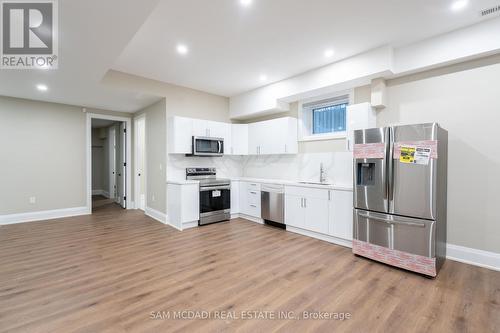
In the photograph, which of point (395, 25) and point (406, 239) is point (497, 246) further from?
point (395, 25)

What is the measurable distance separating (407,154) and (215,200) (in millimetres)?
3467

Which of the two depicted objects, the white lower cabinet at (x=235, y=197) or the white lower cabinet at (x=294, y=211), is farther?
the white lower cabinet at (x=235, y=197)

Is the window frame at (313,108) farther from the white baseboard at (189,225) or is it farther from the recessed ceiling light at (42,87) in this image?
the recessed ceiling light at (42,87)

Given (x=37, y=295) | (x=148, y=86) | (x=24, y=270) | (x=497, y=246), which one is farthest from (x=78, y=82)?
(x=497, y=246)

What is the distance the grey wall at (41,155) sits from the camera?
4.84 meters

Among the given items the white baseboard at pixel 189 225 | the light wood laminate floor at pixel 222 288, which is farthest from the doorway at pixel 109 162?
the white baseboard at pixel 189 225

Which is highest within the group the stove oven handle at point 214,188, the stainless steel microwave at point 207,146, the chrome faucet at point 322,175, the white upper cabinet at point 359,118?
the white upper cabinet at point 359,118

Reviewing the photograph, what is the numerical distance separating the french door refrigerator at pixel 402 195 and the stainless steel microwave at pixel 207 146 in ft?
9.54

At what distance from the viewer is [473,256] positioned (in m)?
2.89

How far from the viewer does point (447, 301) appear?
216cm

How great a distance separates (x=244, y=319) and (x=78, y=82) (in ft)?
14.6

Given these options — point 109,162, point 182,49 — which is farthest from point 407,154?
point 109,162

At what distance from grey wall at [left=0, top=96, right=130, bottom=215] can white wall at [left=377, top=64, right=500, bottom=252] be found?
7092mm

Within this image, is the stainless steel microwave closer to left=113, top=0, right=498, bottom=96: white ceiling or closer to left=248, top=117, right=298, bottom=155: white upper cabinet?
left=248, top=117, right=298, bottom=155: white upper cabinet
